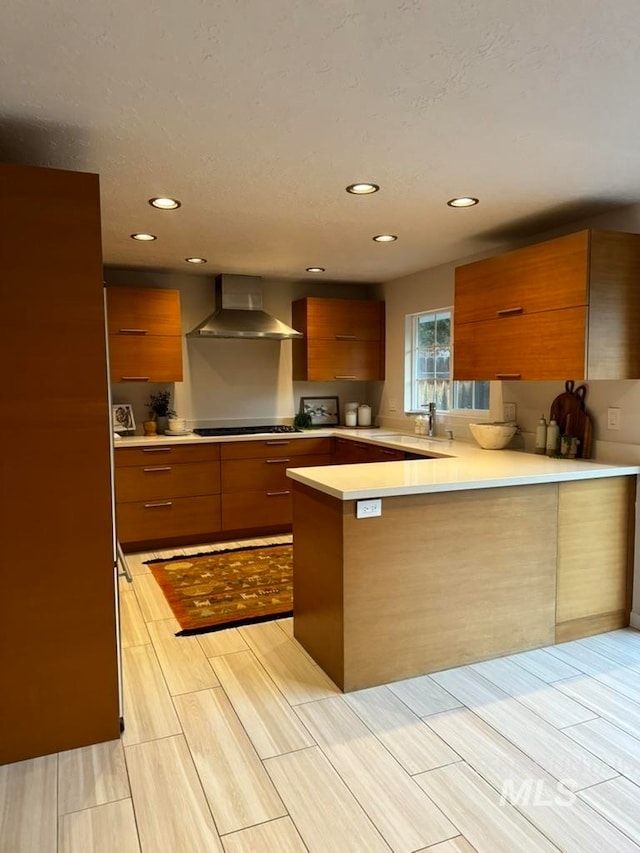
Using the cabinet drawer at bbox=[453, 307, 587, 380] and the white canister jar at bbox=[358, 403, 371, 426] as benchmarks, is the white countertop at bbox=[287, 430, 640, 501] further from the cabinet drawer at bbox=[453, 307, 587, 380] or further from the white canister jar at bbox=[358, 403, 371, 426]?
the white canister jar at bbox=[358, 403, 371, 426]

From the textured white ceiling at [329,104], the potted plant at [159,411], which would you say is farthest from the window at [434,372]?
the potted plant at [159,411]

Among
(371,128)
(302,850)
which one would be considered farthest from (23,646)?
(371,128)

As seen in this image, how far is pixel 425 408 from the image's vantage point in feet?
16.7

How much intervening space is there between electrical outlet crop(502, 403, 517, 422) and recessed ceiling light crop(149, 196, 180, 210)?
8.04 ft

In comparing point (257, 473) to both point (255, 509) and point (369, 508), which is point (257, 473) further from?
point (369, 508)

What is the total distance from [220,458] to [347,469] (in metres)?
1.99

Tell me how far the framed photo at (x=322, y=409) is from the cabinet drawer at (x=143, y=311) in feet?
4.90

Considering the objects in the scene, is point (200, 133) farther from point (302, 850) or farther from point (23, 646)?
point (302, 850)

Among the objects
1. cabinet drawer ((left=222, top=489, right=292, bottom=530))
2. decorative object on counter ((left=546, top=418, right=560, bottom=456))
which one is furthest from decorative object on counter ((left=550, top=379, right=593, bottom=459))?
cabinet drawer ((left=222, top=489, right=292, bottom=530))

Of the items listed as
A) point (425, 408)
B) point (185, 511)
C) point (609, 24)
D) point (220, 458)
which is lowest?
point (185, 511)

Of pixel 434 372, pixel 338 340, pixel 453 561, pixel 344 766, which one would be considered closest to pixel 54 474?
pixel 344 766

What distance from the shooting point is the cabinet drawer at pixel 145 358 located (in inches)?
181

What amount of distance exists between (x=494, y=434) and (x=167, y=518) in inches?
101

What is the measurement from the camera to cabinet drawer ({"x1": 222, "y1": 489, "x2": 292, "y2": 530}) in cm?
476
